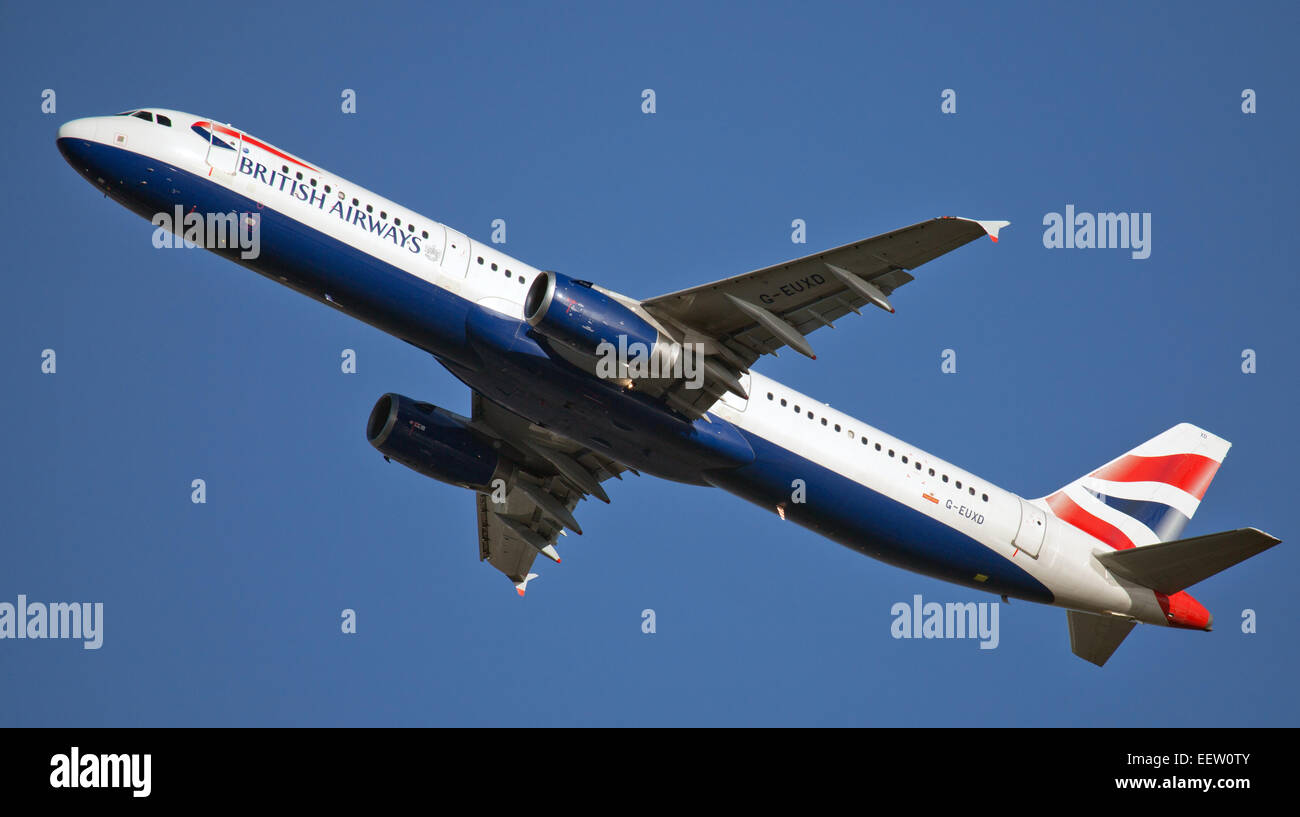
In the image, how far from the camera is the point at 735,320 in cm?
2884

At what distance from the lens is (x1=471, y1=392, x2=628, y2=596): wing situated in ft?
115

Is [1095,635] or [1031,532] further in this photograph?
[1095,635]

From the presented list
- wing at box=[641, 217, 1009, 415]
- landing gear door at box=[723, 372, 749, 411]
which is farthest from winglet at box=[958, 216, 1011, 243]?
landing gear door at box=[723, 372, 749, 411]

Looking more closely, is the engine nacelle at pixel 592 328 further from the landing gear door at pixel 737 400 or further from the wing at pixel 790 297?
the landing gear door at pixel 737 400

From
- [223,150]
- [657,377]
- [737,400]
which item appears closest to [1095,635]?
[737,400]

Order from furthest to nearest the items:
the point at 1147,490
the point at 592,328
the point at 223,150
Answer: the point at 1147,490 < the point at 223,150 < the point at 592,328

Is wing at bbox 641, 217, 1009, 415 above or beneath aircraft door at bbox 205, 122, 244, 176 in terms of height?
beneath

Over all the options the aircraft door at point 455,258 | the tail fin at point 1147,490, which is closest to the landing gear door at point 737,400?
the aircraft door at point 455,258

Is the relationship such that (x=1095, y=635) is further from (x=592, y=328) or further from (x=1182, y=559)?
(x=592, y=328)

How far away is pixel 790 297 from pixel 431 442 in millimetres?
11584

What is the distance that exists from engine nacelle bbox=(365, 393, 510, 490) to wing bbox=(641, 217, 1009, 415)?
26.2 ft

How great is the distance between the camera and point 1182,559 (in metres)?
32.4

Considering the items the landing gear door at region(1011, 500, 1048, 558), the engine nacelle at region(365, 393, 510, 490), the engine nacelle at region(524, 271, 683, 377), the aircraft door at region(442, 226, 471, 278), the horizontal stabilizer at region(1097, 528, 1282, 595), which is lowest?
the horizontal stabilizer at region(1097, 528, 1282, 595)

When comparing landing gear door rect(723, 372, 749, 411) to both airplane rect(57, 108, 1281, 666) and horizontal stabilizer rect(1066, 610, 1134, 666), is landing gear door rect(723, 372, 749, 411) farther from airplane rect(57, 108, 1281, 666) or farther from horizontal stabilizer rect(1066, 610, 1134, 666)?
horizontal stabilizer rect(1066, 610, 1134, 666)
